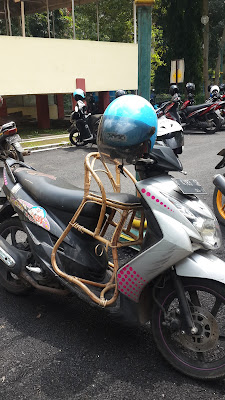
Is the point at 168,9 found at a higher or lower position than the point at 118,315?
higher

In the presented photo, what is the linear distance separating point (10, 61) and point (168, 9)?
14733 mm

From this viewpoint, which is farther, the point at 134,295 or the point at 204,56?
the point at 204,56

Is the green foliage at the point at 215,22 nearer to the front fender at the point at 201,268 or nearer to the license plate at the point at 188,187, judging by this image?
the license plate at the point at 188,187

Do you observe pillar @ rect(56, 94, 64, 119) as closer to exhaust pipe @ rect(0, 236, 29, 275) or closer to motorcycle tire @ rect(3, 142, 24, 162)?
motorcycle tire @ rect(3, 142, 24, 162)

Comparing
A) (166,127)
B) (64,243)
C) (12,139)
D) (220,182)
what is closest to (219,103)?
(12,139)

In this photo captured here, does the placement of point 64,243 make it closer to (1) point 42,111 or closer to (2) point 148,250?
(2) point 148,250

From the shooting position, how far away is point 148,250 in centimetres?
229

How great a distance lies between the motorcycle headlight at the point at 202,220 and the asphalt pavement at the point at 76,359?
836 mm

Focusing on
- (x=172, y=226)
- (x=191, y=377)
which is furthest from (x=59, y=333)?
(x=172, y=226)

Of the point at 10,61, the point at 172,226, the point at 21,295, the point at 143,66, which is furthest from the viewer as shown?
the point at 10,61

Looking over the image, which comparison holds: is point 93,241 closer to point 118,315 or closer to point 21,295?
point 118,315

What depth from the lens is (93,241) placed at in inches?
113

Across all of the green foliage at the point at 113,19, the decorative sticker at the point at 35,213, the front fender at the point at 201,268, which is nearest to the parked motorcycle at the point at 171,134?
the decorative sticker at the point at 35,213

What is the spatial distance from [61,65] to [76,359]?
12067mm
